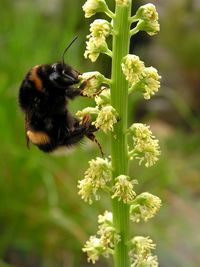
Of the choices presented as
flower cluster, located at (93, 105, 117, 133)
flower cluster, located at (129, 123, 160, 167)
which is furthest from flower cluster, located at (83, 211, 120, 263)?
flower cluster, located at (93, 105, 117, 133)

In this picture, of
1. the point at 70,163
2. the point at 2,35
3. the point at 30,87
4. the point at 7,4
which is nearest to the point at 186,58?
the point at 7,4

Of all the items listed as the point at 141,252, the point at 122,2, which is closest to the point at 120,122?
the point at 122,2

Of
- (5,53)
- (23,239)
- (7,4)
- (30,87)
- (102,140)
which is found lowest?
(30,87)

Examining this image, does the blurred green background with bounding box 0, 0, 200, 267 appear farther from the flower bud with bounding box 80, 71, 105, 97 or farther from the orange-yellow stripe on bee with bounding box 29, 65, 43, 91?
the flower bud with bounding box 80, 71, 105, 97

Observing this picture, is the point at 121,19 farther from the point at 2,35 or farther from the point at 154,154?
the point at 2,35

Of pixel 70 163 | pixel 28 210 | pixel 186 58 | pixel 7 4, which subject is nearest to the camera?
pixel 28 210
